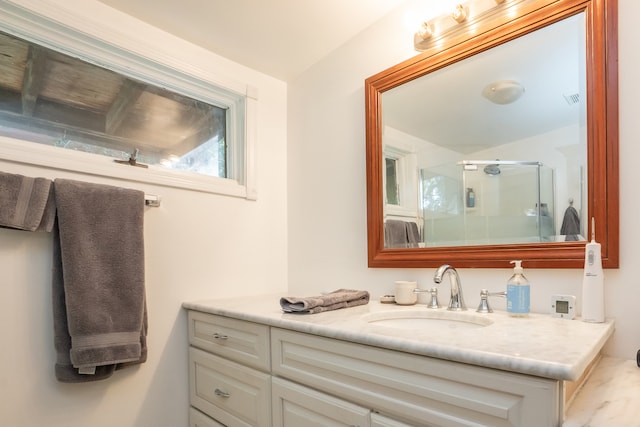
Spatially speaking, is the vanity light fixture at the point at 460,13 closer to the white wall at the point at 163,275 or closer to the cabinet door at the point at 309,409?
the white wall at the point at 163,275

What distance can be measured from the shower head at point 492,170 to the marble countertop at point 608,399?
2.09 ft

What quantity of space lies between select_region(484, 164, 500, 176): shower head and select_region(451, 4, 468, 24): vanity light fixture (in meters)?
0.56

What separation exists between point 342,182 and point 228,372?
97 cm

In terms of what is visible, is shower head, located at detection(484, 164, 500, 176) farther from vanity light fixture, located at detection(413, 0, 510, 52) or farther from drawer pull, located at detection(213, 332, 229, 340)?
drawer pull, located at detection(213, 332, 229, 340)

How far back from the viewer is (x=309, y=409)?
1.08m

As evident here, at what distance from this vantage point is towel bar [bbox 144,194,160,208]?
1.52m

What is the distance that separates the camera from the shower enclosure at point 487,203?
118cm


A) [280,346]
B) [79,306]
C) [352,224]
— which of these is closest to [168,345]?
[79,306]

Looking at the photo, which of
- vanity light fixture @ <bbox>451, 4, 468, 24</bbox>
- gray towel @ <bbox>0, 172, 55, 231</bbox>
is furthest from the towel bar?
vanity light fixture @ <bbox>451, 4, 468, 24</bbox>

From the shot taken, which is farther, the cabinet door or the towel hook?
the towel hook

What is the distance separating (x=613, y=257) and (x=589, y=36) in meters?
0.64

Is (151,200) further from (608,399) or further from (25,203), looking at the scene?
(608,399)

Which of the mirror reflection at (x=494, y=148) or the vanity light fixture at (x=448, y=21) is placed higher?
the vanity light fixture at (x=448, y=21)

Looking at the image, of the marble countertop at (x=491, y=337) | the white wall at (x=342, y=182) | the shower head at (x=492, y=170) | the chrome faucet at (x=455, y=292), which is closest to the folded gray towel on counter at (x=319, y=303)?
the marble countertop at (x=491, y=337)
